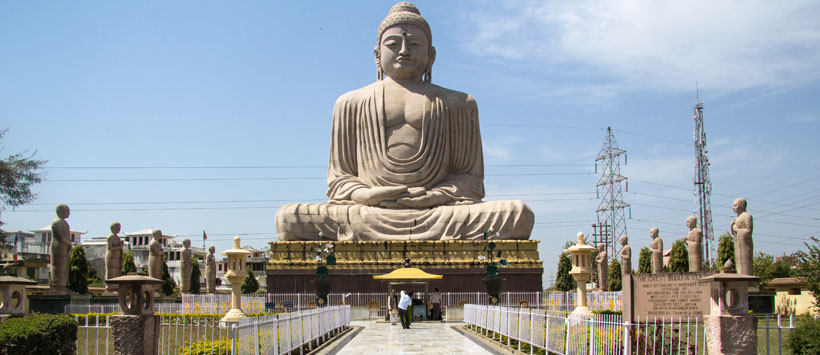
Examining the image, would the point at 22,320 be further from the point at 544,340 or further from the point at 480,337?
the point at 480,337

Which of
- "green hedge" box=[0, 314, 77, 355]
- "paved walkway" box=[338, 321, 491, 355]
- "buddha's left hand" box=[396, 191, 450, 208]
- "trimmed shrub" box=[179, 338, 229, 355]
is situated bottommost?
"paved walkway" box=[338, 321, 491, 355]

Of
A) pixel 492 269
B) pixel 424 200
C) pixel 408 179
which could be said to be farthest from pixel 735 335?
pixel 408 179

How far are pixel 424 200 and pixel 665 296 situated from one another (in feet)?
52.1

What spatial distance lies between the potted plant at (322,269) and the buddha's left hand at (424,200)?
3.10 meters

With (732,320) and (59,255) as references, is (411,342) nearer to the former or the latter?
(732,320)

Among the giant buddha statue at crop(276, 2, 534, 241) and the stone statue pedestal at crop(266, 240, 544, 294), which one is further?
the giant buddha statue at crop(276, 2, 534, 241)

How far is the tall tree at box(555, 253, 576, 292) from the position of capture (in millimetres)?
44344

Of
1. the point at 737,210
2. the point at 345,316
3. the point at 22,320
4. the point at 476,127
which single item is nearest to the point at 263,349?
the point at 22,320

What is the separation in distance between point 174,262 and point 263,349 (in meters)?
62.7

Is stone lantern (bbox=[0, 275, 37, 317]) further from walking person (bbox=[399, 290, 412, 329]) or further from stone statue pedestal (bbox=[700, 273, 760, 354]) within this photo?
walking person (bbox=[399, 290, 412, 329])

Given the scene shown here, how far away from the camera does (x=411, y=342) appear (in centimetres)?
1415

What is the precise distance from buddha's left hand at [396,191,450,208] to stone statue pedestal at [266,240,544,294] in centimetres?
172

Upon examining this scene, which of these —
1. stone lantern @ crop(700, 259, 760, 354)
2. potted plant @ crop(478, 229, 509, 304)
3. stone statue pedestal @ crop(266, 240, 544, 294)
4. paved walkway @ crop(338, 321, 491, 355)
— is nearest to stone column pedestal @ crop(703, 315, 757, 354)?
stone lantern @ crop(700, 259, 760, 354)

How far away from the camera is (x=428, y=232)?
1046 inches
